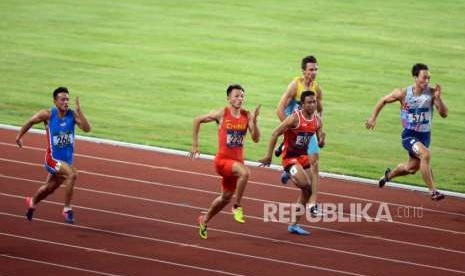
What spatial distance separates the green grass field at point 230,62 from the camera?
73.4 feet

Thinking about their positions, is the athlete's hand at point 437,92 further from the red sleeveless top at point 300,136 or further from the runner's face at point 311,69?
the red sleeveless top at point 300,136

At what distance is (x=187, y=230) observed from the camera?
16.3 meters

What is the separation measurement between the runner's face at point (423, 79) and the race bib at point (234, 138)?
2.91 metres

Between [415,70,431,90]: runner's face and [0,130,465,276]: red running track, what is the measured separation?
1618mm

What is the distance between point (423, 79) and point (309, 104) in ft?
7.05

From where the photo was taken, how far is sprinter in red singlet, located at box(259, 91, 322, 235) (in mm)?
15922

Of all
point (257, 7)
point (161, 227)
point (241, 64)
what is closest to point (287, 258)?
point (161, 227)

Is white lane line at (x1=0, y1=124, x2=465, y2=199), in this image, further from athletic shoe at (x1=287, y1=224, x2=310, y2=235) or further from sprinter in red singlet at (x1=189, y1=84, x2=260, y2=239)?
sprinter in red singlet at (x1=189, y1=84, x2=260, y2=239)

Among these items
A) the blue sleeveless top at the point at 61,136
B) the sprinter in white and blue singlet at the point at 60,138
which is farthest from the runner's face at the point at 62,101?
the blue sleeveless top at the point at 61,136

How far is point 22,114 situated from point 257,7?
11.4 metres

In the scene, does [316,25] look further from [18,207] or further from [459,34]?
[18,207]

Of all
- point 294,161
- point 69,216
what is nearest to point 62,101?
point 69,216

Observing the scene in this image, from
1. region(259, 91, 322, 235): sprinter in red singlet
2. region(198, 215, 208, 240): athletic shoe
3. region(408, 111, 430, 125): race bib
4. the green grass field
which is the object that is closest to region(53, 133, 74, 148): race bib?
region(198, 215, 208, 240): athletic shoe

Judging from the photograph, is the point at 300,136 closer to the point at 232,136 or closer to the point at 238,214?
the point at 232,136
